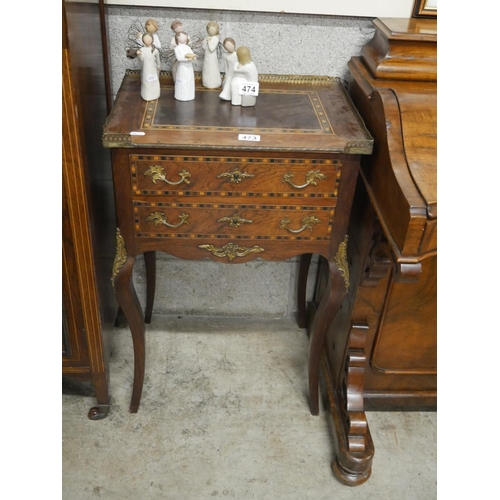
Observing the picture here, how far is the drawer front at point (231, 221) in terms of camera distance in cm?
146

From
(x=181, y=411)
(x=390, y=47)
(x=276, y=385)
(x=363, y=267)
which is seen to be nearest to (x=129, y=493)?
(x=181, y=411)

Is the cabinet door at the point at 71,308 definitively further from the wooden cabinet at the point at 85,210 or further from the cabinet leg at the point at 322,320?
the cabinet leg at the point at 322,320

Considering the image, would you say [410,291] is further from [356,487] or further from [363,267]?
[356,487]

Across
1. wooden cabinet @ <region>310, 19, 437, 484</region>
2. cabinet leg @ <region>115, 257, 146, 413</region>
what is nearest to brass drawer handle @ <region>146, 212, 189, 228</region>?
cabinet leg @ <region>115, 257, 146, 413</region>

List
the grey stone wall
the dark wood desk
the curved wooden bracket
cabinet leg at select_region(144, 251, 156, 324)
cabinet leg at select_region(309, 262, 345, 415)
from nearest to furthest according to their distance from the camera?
the dark wood desk, the curved wooden bracket, cabinet leg at select_region(309, 262, 345, 415), the grey stone wall, cabinet leg at select_region(144, 251, 156, 324)

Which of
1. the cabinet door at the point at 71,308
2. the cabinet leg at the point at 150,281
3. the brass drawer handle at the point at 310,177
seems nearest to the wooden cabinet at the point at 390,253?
the brass drawer handle at the point at 310,177

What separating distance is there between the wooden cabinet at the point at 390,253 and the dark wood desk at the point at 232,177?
85mm

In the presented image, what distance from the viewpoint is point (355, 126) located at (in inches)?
57.9

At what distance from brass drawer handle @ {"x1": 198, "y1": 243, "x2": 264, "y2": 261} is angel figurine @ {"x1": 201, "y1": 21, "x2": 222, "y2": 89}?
50cm

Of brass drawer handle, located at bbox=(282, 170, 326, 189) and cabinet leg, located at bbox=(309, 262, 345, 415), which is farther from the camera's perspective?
cabinet leg, located at bbox=(309, 262, 345, 415)

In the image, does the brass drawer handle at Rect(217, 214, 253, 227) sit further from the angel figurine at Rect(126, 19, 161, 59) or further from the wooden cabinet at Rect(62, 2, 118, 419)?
the angel figurine at Rect(126, 19, 161, 59)

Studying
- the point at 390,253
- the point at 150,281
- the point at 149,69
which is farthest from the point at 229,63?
the point at 150,281

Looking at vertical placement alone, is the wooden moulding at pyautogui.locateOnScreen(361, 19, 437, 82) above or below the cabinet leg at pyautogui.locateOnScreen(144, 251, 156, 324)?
above

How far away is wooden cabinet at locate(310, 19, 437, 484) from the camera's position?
1237 mm
